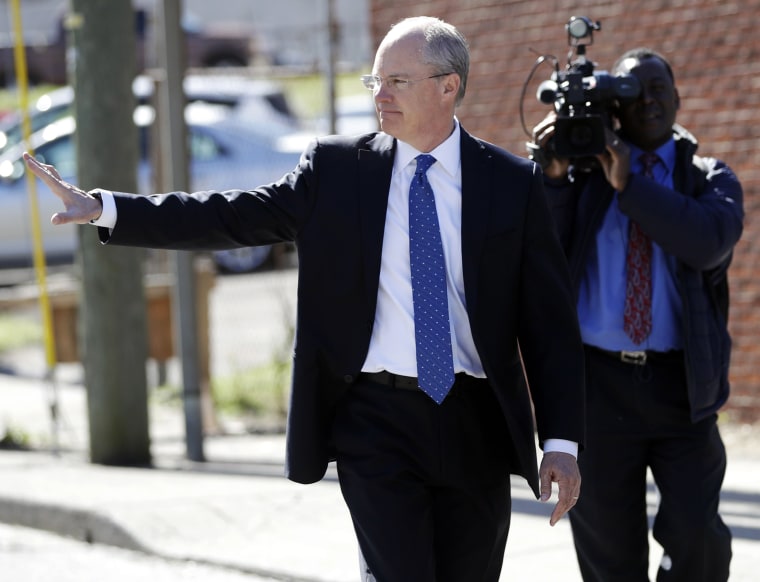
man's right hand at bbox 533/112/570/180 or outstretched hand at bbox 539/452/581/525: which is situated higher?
man's right hand at bbox 533/112/570/180

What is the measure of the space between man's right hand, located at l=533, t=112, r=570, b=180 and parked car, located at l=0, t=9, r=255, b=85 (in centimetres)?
1942

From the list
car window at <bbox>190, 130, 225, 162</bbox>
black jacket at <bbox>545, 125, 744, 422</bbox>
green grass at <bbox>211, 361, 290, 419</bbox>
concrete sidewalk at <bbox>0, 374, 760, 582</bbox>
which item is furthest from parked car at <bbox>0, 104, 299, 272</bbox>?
black jacket at <bbox>545, 125, 744, 422</bbox>

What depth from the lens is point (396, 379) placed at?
365cm

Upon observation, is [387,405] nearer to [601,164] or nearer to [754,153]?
[601,164]

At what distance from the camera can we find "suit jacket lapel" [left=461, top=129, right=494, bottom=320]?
3.65m

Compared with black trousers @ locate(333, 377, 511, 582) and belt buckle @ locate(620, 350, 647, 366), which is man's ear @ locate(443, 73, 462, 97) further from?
belt buckle @ locate(620, 350, 647, 366)

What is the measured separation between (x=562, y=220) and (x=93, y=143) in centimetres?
392

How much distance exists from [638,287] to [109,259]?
162 inches

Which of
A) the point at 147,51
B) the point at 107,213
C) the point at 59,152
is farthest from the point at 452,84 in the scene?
the point at 147,51

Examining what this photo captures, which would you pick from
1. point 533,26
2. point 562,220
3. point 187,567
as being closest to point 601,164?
point 562,220

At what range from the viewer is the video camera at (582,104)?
14.1 ft

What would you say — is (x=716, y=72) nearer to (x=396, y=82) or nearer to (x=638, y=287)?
(x=638, y=287)

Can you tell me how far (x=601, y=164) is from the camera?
441 centimetres

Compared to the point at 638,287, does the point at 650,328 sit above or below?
below
